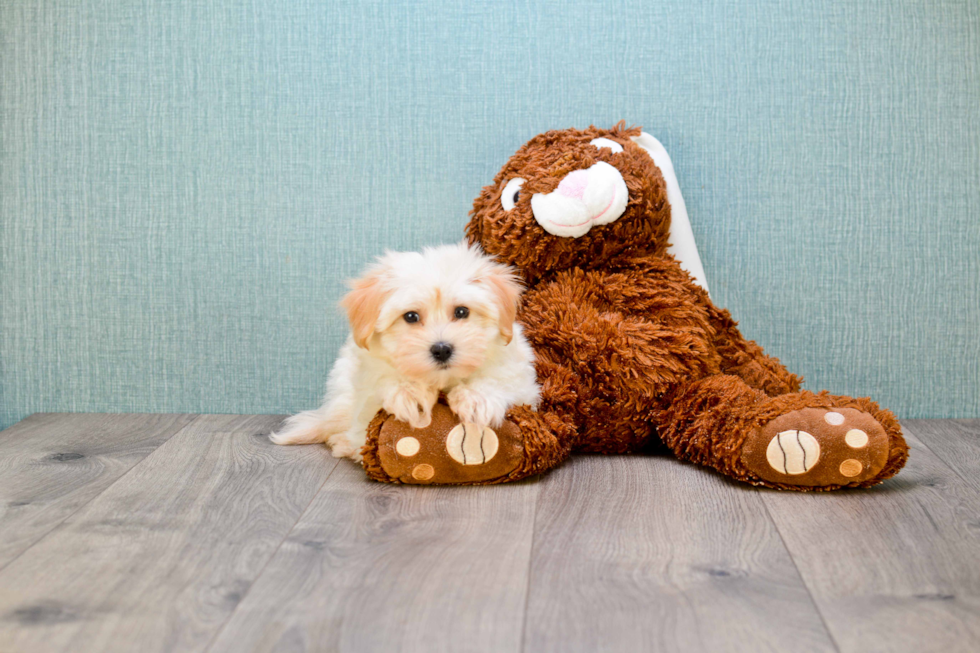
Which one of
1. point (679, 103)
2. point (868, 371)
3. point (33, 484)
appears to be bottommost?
point (33, 484)

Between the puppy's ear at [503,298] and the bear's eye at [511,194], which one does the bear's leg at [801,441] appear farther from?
the bear's eye at [511,194]

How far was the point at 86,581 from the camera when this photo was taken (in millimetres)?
970

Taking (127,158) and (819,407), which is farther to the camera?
(127,158)

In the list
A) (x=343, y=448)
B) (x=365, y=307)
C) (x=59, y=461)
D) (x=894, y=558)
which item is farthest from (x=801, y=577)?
(x=59, y=461)

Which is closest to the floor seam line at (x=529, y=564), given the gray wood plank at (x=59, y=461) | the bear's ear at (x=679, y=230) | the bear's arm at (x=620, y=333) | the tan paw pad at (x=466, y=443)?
the tan paw pad at (x=466, y=443)

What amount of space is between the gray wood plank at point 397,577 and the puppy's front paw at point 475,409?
120 mm

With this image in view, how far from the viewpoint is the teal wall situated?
1729mm

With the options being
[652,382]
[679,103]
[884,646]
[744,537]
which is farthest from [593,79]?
[884,646]

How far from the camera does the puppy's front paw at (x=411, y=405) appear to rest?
1.29m

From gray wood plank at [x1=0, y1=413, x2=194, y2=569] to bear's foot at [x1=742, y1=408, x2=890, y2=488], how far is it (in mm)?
1111

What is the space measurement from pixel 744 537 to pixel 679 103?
1.02 m

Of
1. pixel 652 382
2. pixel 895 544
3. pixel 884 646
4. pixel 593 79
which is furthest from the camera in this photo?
pixel 593 79

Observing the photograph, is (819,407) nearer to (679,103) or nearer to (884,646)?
(884,646)

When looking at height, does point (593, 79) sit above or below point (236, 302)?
above
